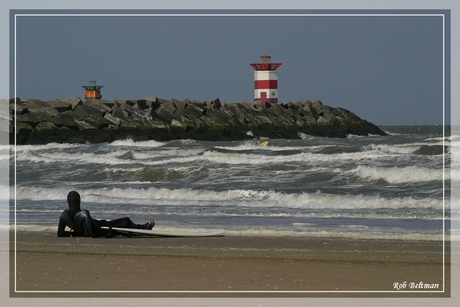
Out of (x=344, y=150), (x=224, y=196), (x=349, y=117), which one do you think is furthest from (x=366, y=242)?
(x=349, y=117)

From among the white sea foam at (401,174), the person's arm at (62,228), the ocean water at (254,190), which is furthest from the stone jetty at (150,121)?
the person's arm at (62,228)

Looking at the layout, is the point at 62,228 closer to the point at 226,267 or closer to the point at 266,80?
the point at 226,267

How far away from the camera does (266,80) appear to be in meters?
43.6

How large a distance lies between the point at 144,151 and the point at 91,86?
2052 centimetres

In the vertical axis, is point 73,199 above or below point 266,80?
below

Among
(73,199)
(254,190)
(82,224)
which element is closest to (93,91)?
(254,190)

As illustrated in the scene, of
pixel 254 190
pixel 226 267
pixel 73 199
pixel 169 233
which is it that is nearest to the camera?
pixel 226 267

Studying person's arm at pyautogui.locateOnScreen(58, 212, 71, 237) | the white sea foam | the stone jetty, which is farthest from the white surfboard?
the stone jetty

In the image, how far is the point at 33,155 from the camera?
999 inches

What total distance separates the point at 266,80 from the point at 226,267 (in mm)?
37455

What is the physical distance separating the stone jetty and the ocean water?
654 cm

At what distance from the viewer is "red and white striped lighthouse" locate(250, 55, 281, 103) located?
43.4 meters

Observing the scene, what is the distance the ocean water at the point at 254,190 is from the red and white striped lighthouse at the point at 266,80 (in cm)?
1751
